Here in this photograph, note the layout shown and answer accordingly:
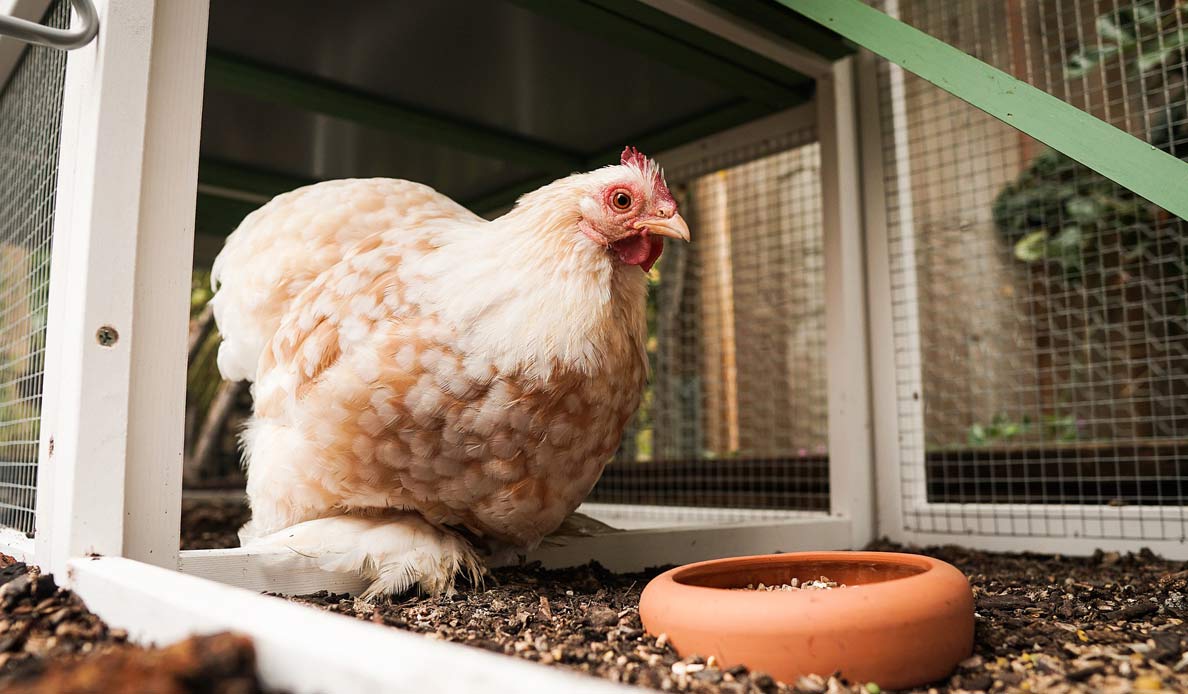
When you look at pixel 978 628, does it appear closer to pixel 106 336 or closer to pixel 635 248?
pixel 635 248

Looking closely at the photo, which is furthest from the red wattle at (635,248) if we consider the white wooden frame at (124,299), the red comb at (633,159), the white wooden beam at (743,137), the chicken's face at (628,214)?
the white wooden beam at (743,137)

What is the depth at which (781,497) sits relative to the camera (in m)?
3.12

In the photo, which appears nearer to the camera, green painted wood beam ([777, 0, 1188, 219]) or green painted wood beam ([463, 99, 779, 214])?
green painted wood beam ([777, 0, 1188, 219])

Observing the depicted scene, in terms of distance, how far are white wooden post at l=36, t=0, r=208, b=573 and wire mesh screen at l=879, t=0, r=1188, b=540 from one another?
1.97 meters

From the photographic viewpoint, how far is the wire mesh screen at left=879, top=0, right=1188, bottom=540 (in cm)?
234

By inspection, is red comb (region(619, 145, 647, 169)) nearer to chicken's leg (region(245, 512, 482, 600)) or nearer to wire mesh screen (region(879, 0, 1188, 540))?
chicken's leg (region(245, 512, 482, 600))

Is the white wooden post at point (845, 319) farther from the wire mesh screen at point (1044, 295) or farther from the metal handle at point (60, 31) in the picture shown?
the metal handle at point (60, 31)

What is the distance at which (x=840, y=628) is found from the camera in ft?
3.08

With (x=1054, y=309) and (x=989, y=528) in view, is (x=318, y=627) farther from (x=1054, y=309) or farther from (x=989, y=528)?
(x=1054, y=309)

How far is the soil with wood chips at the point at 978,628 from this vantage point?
934mm

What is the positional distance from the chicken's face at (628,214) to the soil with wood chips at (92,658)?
39.1 inches

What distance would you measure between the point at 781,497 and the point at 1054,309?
178 cm

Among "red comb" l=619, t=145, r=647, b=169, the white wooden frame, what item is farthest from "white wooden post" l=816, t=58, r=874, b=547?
the white wooden frame

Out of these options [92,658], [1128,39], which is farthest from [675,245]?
[92,658]
